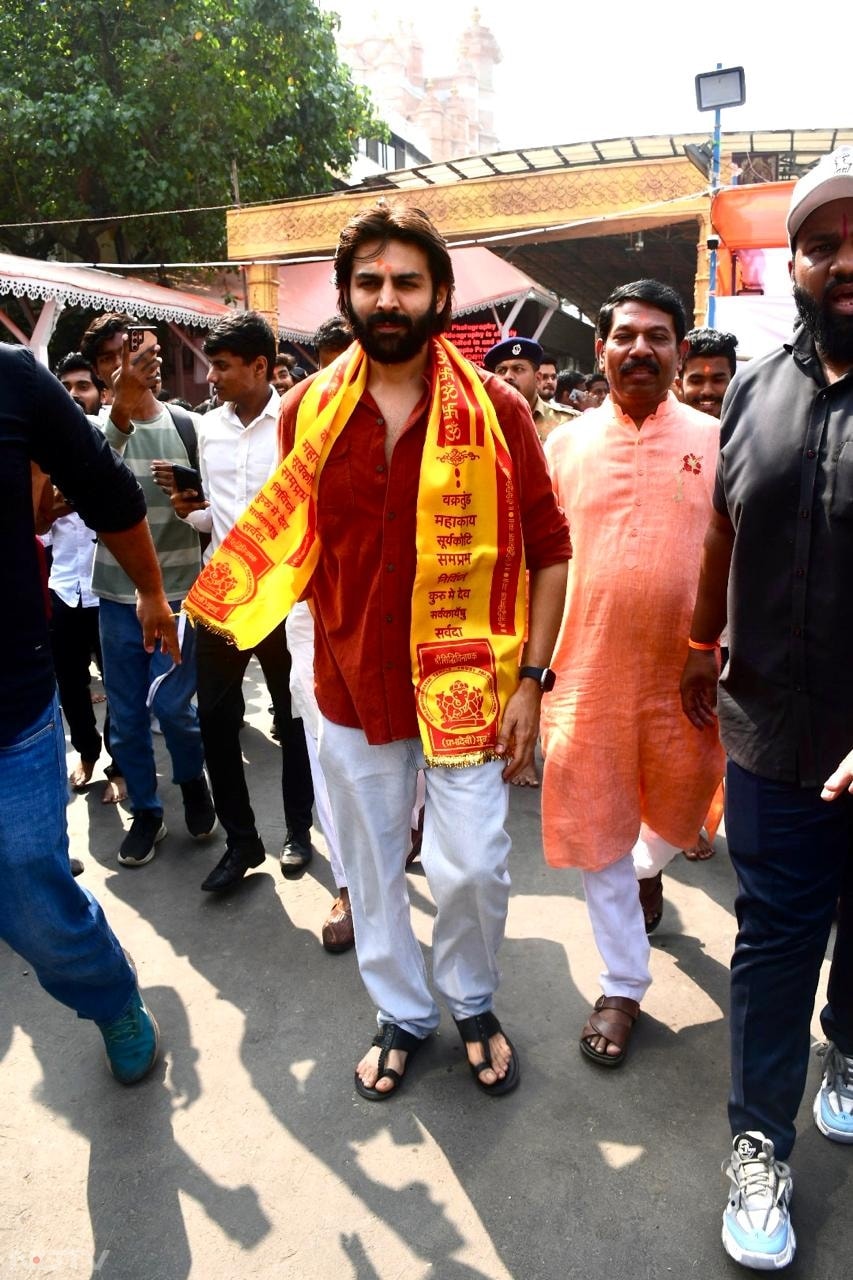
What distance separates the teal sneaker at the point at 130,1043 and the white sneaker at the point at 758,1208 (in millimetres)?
1390

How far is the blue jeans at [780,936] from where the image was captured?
5.79 feet

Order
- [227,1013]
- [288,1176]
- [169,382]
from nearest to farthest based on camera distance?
[288,1176], [227,1013], [169,382]

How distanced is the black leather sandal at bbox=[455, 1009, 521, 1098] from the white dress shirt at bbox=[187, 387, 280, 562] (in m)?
1.72

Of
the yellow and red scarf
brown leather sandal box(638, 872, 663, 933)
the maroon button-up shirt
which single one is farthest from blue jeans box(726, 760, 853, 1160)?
brown leather sandal box(638, 872, 663, 933)

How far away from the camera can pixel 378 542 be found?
2.04 metres

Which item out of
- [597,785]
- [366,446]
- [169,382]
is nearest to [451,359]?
[366,446]

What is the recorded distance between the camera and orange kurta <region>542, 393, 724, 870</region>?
2326 millimetres

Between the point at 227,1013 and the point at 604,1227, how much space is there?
1.20 m

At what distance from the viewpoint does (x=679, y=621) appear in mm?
2340

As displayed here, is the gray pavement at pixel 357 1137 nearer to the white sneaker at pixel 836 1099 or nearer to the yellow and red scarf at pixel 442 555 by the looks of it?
the white sneaker at pixel 836 1099

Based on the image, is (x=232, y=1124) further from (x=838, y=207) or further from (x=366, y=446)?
→ (x=838, y=207)

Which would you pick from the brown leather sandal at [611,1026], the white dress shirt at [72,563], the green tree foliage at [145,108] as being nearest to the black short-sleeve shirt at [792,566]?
the brown leather sandal at [611,1026]

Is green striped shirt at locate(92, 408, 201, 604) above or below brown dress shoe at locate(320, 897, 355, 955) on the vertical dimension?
above

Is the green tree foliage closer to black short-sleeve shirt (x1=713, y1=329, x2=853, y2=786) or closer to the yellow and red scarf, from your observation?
the yellow and red scarf
